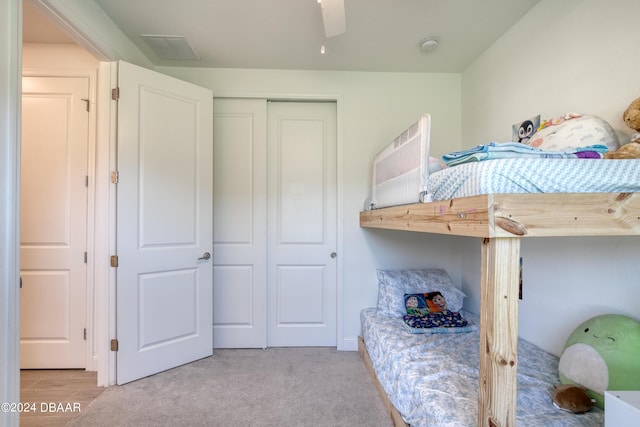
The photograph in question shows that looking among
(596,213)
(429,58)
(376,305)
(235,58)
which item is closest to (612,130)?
(596,213)

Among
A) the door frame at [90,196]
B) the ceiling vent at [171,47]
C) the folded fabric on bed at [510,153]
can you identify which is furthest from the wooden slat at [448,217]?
the door frame at [90,196]

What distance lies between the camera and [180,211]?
2.20m

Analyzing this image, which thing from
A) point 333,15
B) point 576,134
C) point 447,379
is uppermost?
point 333,15

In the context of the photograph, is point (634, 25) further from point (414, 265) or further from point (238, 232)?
point (238, 232)

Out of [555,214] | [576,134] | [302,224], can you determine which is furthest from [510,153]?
[302,224]

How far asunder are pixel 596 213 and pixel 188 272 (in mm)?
2413

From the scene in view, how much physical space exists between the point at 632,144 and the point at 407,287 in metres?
1.63

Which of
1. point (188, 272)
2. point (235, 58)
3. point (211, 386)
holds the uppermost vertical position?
point (235, 58)

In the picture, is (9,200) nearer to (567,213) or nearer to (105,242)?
(105,242)

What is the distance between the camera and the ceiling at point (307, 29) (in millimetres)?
1771

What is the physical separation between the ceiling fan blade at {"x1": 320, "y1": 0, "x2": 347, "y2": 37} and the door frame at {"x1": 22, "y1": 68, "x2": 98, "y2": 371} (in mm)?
1923

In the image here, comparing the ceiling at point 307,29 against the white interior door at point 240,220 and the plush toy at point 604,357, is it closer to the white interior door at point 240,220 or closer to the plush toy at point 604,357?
the white interior door at point 240,220

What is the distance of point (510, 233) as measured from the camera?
0.79m

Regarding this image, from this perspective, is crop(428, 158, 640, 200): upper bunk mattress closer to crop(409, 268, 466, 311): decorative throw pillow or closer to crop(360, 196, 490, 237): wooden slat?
crop(360, 196, 490, 237): wooden slat
